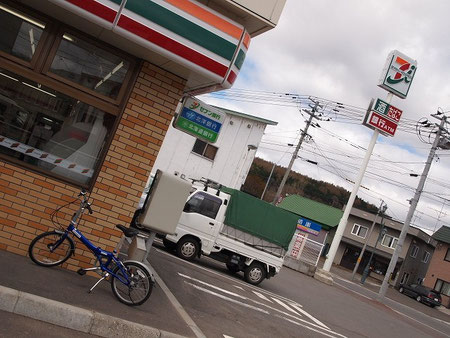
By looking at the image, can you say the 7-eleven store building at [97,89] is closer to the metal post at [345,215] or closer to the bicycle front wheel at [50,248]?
the bicycle front wheel at [50,248]

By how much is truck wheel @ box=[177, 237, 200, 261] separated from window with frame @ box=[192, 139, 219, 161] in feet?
53.7

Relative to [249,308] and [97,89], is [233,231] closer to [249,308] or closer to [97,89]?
[249,308]

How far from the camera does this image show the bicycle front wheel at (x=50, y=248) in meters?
6.55

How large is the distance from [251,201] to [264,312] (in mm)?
4187

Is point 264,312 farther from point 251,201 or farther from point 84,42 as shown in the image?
point 84,42

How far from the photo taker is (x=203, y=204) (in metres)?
13.7

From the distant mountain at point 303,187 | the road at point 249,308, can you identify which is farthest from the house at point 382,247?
the road at point 249,308

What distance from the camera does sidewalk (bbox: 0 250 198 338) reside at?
17.1 ft

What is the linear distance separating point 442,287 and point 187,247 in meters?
43.9

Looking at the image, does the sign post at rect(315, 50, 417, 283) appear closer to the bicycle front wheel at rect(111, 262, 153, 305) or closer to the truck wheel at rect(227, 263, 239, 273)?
the truck wheel at rect(227, 263, 239, 273)

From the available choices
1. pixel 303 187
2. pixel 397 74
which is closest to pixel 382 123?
pixel 397 74

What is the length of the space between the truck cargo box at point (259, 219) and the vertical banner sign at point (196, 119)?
551 centimetres

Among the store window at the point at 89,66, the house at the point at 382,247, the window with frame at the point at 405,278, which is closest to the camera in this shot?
the store window at the point at 89,66

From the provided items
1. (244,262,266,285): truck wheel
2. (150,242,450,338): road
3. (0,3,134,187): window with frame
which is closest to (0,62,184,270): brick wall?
(0,3,134,187): window with frame
